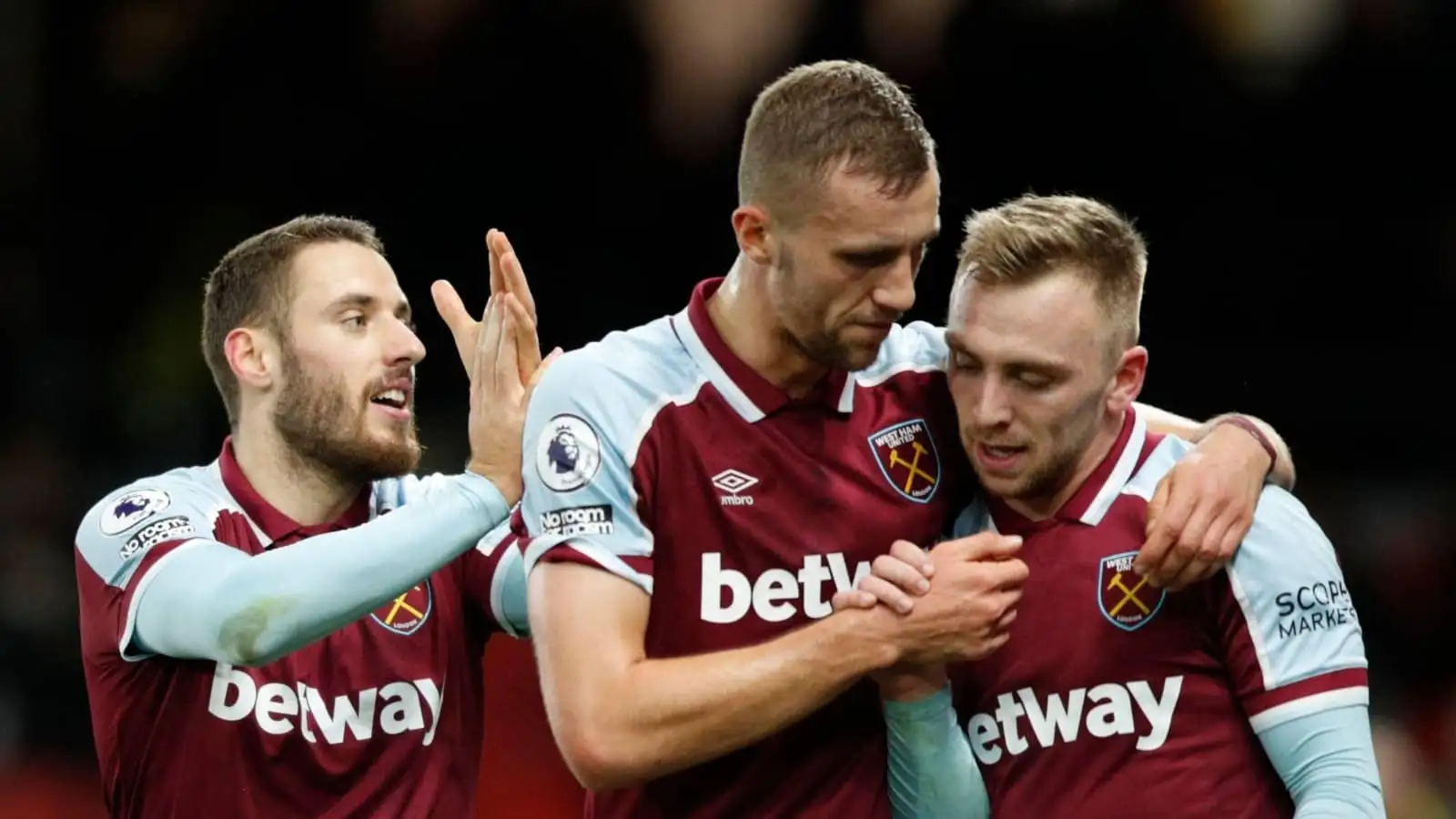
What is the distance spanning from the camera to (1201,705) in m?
3.04

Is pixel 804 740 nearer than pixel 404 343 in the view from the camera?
Yes

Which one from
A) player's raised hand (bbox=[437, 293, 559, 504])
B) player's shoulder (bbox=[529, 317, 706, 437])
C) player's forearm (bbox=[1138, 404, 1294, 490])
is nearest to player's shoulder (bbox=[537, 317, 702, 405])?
player's shoulder (bbox=[529, 317, 706, 437])

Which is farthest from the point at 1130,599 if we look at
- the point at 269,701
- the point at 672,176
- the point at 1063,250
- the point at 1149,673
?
the point at 672,176

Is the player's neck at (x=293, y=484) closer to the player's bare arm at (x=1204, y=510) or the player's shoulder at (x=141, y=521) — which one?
the player's shoulder at (x=141, y=521)

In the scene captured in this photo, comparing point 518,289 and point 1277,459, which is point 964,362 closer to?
point 1277,459

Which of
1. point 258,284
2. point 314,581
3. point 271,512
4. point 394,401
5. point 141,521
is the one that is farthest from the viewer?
point 258,284

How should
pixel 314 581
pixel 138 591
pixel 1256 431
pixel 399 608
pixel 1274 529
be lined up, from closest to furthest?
pixel 1274 529
pixel 1256 431
pixel 314 581
pixel 138 591
pixel 399 608

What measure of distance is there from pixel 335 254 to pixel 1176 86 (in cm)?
412

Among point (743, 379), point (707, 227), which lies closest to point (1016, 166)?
point (707, 227)

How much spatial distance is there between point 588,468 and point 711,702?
0.46 m

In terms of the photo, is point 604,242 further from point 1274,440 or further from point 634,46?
point 1274,440

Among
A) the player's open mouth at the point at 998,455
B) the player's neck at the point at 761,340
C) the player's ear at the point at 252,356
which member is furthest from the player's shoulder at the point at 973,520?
the player's ear at the point at 252,356

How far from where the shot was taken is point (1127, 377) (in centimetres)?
320

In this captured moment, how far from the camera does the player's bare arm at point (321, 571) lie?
11.1 ft
